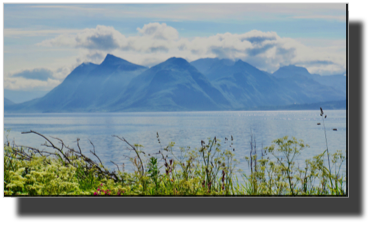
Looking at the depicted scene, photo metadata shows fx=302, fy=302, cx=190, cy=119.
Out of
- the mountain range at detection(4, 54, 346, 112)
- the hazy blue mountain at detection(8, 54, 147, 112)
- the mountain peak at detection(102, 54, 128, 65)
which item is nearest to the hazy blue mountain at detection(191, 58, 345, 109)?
the mountain range at detection(4, 54, 346, 112)

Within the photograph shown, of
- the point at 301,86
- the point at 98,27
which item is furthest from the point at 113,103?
the point at 98,27

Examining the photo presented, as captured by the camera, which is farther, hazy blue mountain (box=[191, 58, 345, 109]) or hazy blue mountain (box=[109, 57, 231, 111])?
hazy blue mountain (box=[109, 57, 231, 111])

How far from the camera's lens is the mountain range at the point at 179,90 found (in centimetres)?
9338

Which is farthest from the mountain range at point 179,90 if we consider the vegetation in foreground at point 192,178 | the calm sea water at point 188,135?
the vegetation in foreground at point 192,178

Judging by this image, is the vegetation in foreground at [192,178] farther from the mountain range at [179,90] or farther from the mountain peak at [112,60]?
the mountain peak at [112,60]

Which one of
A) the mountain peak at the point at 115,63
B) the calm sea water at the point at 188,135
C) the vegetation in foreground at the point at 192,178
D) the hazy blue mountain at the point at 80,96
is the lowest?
the vegetation in foreground at the point at 192,178

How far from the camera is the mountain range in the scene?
93375 mm

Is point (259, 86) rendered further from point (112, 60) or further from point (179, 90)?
point (112, 60)

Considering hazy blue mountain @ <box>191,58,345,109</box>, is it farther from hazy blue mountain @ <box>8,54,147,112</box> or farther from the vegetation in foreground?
the vegetation in foreground
